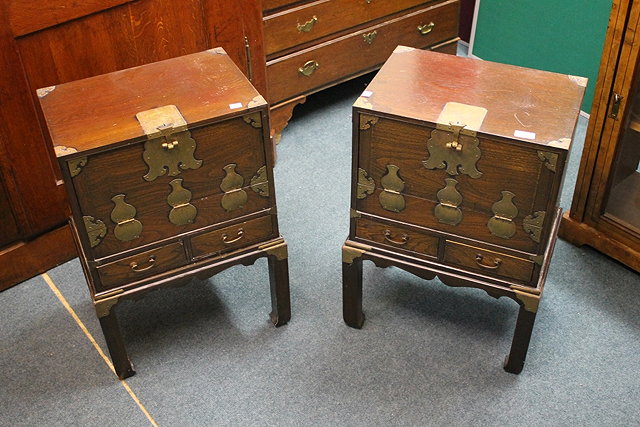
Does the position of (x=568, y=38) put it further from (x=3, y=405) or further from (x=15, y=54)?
(x=3, y=405)

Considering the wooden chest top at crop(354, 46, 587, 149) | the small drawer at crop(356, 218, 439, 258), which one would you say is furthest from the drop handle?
the small drawer at crop(356, 218, 439, 258)

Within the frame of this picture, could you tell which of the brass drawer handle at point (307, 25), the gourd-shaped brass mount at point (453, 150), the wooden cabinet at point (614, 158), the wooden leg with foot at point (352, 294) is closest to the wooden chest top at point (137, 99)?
the gourd-shaped brass mount at point (453, 150)

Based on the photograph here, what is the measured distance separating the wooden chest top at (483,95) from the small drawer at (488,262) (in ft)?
1.18

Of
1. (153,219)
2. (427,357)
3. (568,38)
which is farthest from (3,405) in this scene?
(568,38)

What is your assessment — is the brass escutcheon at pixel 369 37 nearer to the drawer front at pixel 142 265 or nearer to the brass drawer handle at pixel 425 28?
the brass drawer handle at pixel 425 28

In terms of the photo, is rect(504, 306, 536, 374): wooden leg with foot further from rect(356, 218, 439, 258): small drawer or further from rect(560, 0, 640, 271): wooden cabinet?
rect(560, 0, 640, 271): wooden cabinet

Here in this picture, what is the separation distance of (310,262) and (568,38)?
1.54 metres

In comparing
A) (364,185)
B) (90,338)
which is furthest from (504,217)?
(90,338)

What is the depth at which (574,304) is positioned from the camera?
2467 mm

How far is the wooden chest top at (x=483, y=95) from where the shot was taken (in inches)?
73.2

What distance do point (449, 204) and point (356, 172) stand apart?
0.27 metres

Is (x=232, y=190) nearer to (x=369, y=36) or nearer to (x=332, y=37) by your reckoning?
(x=332, y=37)

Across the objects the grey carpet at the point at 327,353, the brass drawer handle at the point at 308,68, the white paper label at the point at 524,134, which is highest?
the white paper label at the point at 524,134

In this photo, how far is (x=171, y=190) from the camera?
1.97 meters
